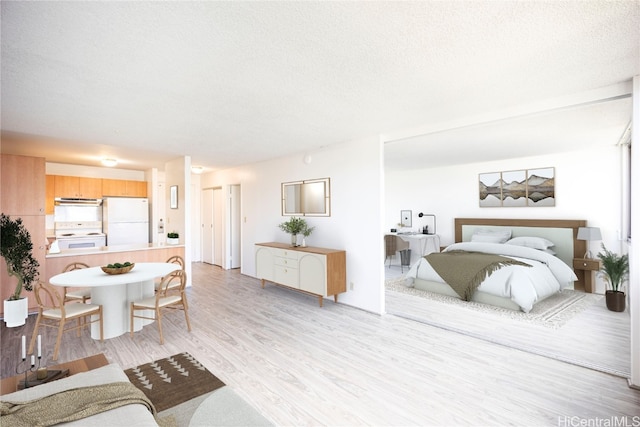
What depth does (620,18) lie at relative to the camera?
5.60ft

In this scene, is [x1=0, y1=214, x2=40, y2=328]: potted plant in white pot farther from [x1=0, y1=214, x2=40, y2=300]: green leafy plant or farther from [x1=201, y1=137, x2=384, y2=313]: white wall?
[x1=201, y1=137, x2=384, y2=313]: white wall

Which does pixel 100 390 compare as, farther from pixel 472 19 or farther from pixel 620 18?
pixel 620 18

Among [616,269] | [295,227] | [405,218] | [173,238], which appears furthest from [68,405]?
[405,218]

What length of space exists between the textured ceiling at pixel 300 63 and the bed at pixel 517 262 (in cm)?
201

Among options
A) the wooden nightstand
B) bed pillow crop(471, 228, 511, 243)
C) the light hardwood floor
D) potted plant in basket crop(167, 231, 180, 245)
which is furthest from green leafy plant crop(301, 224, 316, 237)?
the wooden nightstand

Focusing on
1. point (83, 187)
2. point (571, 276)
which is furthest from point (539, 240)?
point (83, 187)

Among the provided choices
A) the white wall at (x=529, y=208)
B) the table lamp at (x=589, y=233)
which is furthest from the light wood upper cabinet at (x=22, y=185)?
the table lamp at (x=589, y=233)

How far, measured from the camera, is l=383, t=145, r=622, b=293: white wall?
5.16m

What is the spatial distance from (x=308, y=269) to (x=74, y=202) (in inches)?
198

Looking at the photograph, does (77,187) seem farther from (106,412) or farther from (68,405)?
(106,412)

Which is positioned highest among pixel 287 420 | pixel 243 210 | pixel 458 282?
pixel 243 210

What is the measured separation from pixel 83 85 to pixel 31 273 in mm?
2736

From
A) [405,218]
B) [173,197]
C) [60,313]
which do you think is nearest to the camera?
[60,313]

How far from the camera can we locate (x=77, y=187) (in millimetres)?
6277
